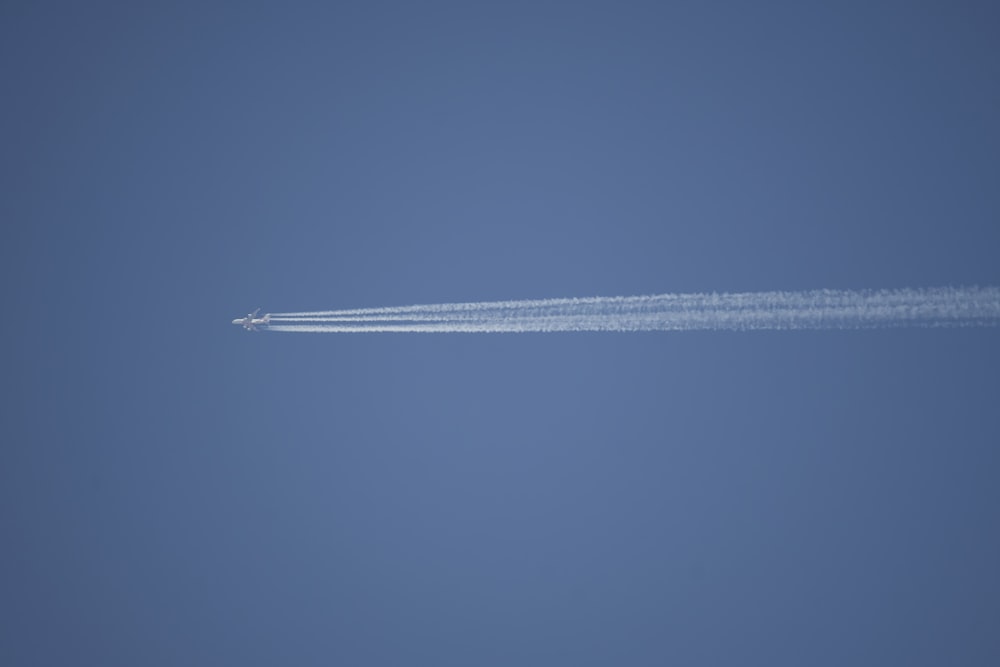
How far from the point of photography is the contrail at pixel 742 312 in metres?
14.1

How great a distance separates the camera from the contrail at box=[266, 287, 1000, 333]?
14.1 metres

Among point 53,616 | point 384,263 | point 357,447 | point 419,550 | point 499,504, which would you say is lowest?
point 53,616

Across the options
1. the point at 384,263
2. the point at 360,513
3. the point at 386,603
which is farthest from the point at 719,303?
the point at 384,263

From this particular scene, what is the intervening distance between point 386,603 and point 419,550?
12.0 ft

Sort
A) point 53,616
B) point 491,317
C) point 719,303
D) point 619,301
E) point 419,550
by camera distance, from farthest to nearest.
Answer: point 419,550, point 53,616, point 491,317, point 619,301, point 719,303

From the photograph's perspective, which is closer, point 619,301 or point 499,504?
point 619,301

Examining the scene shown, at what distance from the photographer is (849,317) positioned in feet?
50.7

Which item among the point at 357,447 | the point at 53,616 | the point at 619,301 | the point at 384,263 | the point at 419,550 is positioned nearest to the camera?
the point at 619,301

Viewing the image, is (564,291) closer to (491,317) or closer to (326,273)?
(326,273)

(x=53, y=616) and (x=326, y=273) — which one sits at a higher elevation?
(x=326, y=273)

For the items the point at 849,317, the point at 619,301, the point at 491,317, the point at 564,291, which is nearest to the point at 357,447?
the point at 564,291

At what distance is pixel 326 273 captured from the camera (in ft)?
116

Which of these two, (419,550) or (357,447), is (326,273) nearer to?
(357,447)

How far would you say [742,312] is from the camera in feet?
54.9
